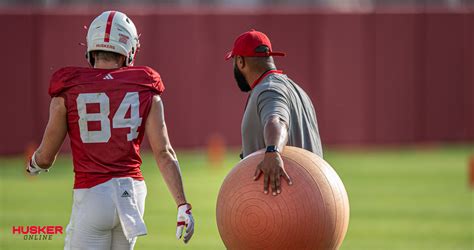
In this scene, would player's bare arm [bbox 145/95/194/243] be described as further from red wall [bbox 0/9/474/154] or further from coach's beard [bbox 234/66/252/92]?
red wall [bbox 0/9/474/154]

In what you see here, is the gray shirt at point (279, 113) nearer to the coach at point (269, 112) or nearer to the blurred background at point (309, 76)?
the coach at point (269, 112)

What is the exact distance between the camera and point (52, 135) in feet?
21.9

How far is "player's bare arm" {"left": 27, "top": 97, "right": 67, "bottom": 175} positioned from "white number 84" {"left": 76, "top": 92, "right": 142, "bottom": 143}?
12 centimetres

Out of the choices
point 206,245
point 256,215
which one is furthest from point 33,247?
point 256,215

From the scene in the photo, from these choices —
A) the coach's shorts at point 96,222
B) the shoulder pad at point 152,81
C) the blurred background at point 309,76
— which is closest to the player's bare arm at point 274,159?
the shoulder pad at point 152,81

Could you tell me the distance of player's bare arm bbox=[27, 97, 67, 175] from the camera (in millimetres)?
6578

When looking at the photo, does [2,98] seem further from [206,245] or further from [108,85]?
[108,85]

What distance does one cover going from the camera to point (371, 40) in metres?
27.6

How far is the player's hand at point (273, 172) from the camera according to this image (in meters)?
7.08

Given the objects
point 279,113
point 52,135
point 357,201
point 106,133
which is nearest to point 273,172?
point 279,113

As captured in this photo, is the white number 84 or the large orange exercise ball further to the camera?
the large orange exercise ball

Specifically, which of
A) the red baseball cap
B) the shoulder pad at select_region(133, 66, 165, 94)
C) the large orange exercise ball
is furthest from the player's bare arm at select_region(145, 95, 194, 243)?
the red baseball cap

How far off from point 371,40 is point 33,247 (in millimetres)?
16791

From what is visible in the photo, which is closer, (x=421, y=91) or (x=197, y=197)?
(x=197, y=197)
